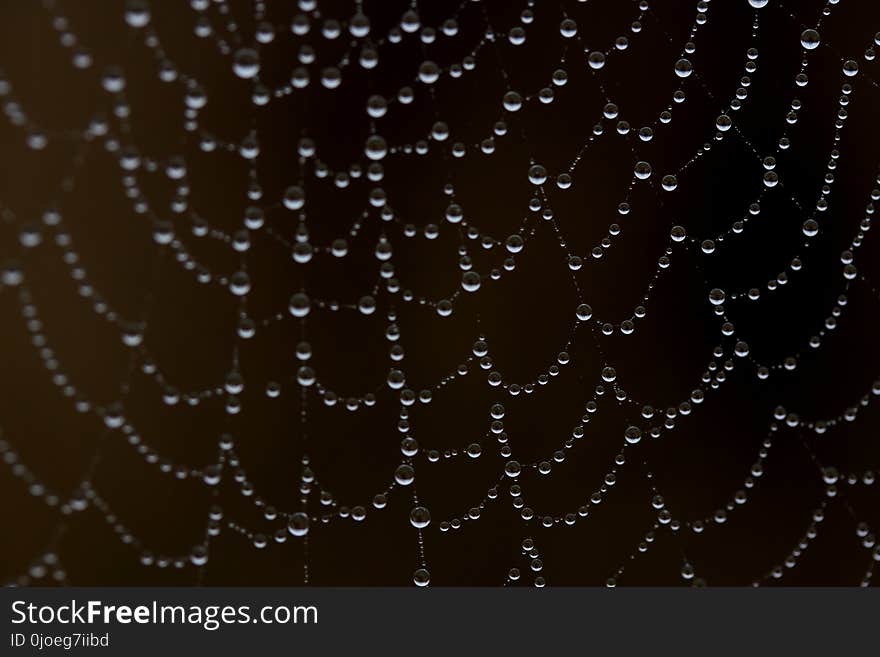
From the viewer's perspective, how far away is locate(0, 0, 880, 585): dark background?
882 mm

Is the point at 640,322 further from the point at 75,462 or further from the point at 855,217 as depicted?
the point at 75,462

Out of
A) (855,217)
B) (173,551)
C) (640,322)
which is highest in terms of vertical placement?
(855,217)

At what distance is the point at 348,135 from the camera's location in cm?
108

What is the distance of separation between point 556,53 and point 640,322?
1.16 ft

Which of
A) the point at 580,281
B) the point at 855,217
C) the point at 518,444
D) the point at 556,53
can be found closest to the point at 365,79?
the point at 556,53

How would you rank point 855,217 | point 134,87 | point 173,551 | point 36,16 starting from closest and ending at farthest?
point 36,16
point 134,87
point 173,551
point 855,217

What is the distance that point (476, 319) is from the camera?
1149mm

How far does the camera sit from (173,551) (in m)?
0.99

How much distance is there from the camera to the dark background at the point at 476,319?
0.88 metres

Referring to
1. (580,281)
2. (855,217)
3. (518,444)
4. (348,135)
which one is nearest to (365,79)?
(348,135)

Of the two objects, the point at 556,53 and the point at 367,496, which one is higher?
the point at 556,53

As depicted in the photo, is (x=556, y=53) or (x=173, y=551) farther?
(x=556, y=53)

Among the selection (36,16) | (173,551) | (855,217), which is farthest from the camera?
(855,217)

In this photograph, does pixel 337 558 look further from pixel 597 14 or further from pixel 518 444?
pixel 597 14
